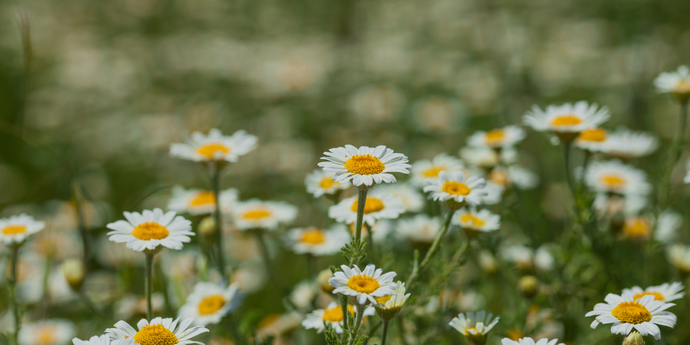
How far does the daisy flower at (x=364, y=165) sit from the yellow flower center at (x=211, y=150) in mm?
728

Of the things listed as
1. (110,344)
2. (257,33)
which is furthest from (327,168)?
(257,33)

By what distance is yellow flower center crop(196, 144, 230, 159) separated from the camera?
2432 millimetres

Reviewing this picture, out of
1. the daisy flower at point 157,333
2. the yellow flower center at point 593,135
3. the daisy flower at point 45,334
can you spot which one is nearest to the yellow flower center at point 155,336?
the daisy flower at point 157,333

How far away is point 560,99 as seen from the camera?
22.0ft

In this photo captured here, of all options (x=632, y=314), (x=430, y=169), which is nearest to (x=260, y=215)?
(x=430, y=169)

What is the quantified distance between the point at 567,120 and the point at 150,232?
1770mm

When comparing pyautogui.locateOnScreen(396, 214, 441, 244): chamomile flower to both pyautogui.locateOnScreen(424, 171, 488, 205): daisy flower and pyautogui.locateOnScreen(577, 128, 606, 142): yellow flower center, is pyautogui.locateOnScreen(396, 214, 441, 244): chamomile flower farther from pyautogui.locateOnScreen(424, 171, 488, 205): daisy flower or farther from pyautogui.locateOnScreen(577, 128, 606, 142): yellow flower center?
pyautogui.locateOnScreen(577, 128, 606, 142): yellow flower center

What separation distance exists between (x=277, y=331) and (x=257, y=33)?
704cm

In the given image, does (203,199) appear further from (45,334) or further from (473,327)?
(473,327)

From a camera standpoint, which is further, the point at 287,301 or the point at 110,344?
the point at 287,301

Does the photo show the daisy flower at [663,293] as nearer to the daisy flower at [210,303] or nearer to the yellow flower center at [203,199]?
the daisy flower at [210,303]

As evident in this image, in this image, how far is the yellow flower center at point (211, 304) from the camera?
7.27 feet

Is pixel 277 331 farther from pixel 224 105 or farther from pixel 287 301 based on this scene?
pixel 224 105

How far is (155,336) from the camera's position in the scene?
1667 mm
